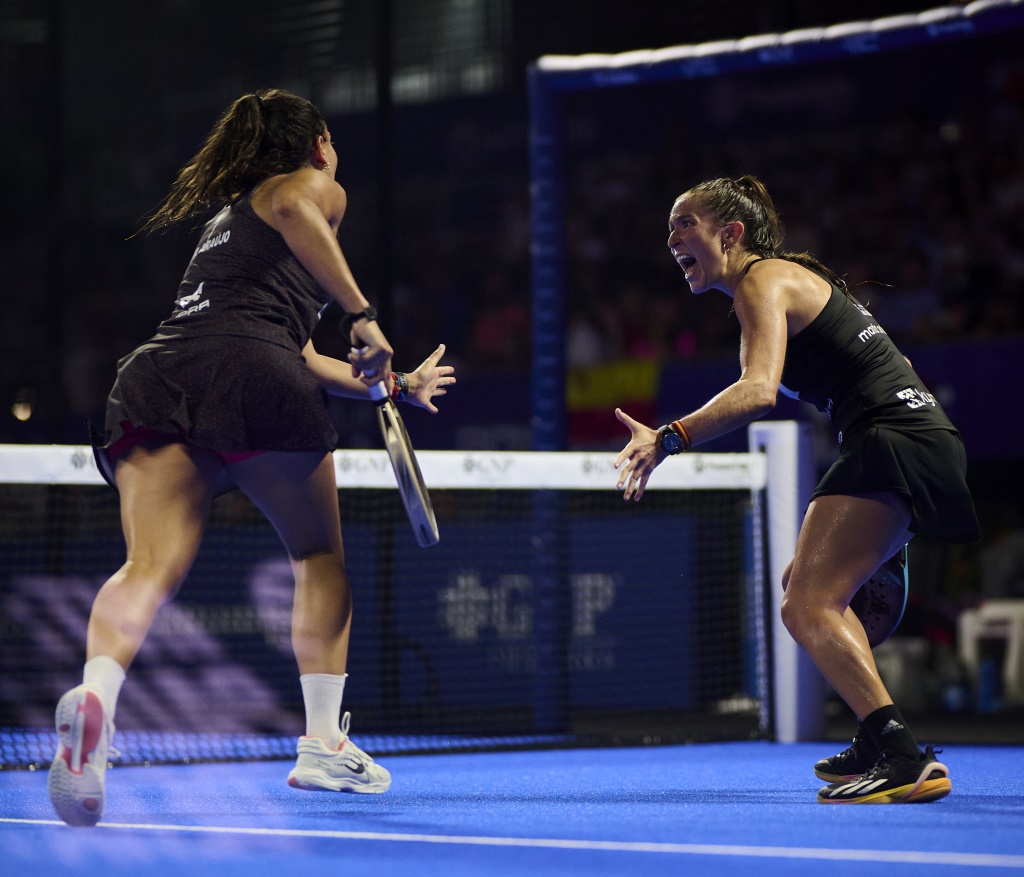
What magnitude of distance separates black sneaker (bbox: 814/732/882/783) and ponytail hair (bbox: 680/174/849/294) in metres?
1.39

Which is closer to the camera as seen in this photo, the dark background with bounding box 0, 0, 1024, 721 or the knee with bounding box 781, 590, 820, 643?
the knee with bounding box 781, 590, 820, 643

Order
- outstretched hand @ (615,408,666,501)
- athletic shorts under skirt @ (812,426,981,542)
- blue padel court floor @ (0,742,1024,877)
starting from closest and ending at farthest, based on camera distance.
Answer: blue padel court floor @ (0,742,1024,877), outstretched hand @ (615,408,666,501), athletic shorts under skirt @ (812,426,981,542)

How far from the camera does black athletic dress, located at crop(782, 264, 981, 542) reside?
4.33m

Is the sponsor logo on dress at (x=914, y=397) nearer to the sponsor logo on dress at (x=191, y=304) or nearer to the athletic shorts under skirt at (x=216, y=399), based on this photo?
the athletic shorts under skirt at (x=216, y=399)

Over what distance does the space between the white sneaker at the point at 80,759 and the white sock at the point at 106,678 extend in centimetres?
4

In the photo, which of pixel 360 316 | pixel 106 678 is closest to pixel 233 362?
pixel 360 316

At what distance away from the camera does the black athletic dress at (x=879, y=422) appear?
433 centimetres

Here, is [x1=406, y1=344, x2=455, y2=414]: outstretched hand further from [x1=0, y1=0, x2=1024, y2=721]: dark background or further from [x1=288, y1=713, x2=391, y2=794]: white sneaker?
[x1=0, y1=0, x2=1024, y2=721]: dark background

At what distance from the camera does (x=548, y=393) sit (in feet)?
24.8

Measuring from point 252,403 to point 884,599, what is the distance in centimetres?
209

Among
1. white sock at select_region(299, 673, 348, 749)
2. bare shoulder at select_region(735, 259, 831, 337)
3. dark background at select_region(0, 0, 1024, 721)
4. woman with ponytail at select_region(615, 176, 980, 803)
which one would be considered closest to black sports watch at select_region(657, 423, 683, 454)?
woman with ponytail at select_region(615, 176, 980, 803)

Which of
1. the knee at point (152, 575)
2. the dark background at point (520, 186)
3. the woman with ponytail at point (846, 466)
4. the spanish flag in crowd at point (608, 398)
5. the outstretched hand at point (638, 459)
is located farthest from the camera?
the spanish flag in crowd at point (608, 398)

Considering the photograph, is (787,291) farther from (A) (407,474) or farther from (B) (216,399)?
(B) (216,399)

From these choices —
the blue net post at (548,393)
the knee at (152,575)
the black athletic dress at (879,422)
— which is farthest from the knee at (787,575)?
the blue net post at (548,393)
